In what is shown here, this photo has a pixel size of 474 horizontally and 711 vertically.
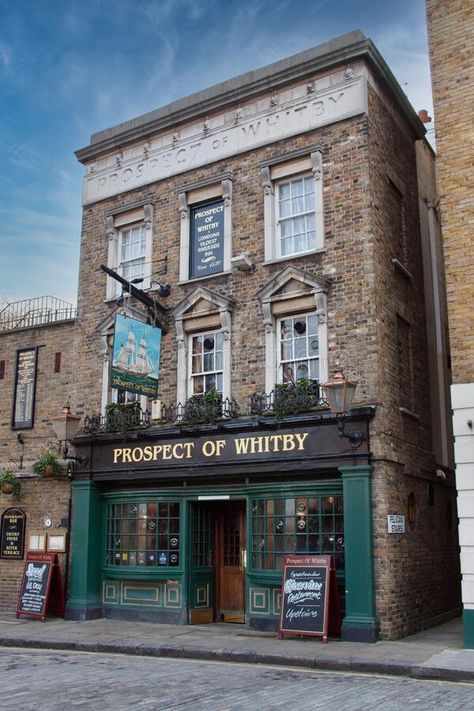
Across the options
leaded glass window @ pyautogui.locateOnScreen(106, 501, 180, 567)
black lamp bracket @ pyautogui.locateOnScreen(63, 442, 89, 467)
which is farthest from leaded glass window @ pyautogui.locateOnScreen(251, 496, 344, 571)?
black lamp bracket @ pyautogui.locateOnScreen(63, 442, 89, 467)

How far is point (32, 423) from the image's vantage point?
1772cm

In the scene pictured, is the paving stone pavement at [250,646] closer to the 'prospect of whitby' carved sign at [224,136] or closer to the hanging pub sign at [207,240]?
the hanging pub sign at [207,240]

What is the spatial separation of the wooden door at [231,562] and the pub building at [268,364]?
0.15 ft

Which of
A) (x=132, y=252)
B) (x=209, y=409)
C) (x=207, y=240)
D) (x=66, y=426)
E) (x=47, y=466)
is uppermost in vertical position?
(x=132, y=252)

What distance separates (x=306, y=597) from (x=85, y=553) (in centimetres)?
533

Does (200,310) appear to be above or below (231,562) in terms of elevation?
above

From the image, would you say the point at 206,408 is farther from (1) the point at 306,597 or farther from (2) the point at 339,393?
(1) the point at 306,597

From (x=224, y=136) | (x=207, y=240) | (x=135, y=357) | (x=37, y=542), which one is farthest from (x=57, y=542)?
(x=224, y=136)

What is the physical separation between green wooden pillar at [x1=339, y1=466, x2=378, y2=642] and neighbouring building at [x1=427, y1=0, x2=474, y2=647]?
160cm

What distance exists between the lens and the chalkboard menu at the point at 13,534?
56.0ft

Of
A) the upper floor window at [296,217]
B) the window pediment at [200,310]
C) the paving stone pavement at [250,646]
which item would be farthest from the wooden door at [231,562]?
the upper floor window at [296,217]

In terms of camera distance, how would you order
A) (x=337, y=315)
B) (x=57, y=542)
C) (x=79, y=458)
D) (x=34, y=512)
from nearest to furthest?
(x=337, y=315) → (x=79, y=458) → (x=57, y=542) → (x=34, y=512)

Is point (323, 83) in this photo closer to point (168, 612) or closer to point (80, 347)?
point (80, 347)

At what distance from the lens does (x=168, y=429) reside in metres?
15.1
